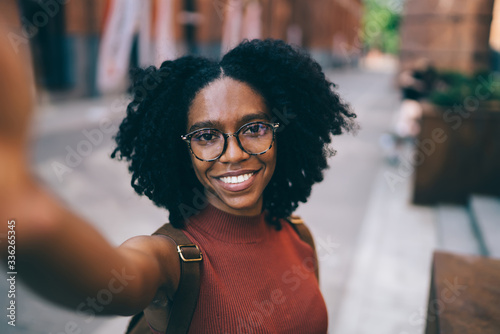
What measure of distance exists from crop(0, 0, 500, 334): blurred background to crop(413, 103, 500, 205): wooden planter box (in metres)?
0.01

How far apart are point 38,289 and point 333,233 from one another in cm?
467

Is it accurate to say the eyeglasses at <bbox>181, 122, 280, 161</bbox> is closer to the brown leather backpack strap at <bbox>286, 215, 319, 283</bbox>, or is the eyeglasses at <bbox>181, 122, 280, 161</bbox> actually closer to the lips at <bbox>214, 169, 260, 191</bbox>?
the lips at <bbox>214, 169, 260, 191</bbox>

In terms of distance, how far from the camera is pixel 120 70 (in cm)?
884

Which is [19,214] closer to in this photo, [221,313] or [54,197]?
[54,197]

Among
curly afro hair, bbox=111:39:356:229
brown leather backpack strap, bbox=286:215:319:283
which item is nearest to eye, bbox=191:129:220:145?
curly afro hair, bbox=111:39:356:229

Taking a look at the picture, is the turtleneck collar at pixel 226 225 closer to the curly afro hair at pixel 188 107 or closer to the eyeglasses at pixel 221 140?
the curly afro hair at pixel 188 107

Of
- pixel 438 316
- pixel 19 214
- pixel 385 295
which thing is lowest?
pixel 385 295

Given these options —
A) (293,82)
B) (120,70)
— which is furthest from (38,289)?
(120,70)

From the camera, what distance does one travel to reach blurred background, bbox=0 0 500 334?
3.25 m

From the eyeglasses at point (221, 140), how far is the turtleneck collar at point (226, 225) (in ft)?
0.66

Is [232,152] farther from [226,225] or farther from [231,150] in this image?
[226,225]

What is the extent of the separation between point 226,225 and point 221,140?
0.29m

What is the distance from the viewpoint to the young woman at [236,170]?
131cm

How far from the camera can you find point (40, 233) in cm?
61
